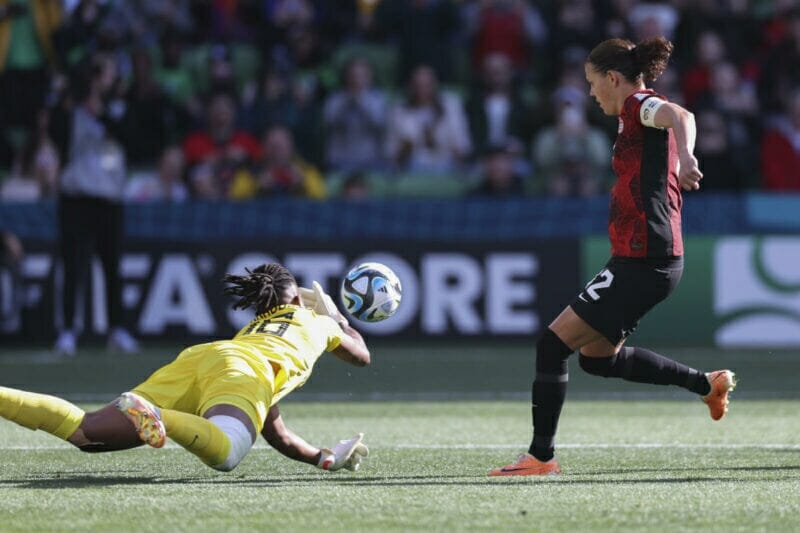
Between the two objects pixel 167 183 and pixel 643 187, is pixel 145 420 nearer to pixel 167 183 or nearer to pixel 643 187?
pixel 643 187

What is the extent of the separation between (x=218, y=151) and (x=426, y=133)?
2.18m

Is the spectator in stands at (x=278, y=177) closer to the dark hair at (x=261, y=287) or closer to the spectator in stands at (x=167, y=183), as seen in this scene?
the spectator in stands at (x=167, y=183)

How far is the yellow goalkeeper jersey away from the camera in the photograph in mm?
6277

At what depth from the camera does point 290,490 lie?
585 cm

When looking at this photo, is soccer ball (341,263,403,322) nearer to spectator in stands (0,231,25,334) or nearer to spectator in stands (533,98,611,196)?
spectator in stands (0,231,25,334)

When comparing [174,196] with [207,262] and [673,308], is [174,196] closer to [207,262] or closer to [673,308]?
[207,262]

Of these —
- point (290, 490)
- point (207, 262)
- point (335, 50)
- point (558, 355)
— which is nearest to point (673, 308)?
point (207, 262)

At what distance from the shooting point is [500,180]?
14.8 meters

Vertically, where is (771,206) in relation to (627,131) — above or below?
below

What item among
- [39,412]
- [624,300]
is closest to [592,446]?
[624,300]

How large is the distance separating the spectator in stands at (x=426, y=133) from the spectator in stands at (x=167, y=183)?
2.19m

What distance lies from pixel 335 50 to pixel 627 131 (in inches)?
448

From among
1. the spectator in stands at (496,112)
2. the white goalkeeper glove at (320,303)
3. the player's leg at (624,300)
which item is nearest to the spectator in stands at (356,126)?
the spectator in stands at (496,112)

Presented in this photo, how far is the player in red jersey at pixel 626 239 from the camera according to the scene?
639 centimetres
